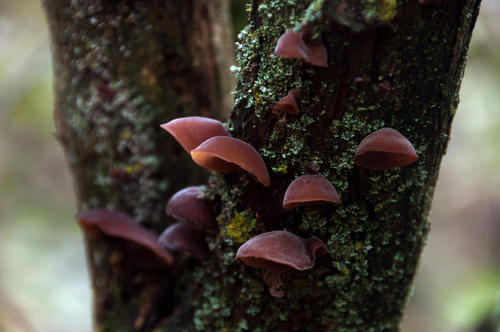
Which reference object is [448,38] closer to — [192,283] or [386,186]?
[386,186]

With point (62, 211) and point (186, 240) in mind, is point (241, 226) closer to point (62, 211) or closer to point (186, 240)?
point (186, 240)

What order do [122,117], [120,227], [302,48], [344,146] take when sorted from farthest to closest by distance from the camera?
1. [122,117]
2. [120,227]
3. [344,146]
4. [302,48]

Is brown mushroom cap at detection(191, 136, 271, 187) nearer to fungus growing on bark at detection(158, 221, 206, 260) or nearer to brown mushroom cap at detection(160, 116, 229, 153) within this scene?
brown mushroom cap at detection(160, 116, 229, 153)

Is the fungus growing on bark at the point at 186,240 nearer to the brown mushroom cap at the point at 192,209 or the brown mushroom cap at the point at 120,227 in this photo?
the brown mushroom cap at the point at 192,209

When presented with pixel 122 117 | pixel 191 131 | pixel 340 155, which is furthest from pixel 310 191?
pixel 122 117

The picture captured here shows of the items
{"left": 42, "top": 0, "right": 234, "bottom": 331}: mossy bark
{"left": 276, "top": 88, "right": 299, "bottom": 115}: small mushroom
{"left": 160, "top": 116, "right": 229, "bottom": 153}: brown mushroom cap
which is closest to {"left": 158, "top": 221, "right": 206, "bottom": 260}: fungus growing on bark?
{"left": 160, "top": 116, "right": 229, "bottom": 153}: brown mushroom cap

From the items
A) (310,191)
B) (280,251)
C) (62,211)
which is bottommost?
(62,211)
